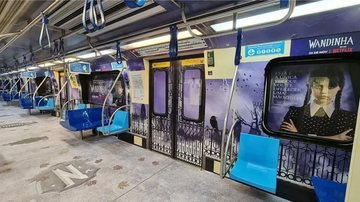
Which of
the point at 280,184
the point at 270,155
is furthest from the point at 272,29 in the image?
the point at 280,184

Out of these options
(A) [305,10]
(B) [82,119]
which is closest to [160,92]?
(B) [82,119]

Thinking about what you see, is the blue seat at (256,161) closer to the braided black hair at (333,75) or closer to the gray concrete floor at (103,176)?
the gray concrete floor at (103,176)

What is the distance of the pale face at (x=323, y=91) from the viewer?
6.36ft

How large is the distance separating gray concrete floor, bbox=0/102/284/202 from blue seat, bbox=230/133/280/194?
1.44ft

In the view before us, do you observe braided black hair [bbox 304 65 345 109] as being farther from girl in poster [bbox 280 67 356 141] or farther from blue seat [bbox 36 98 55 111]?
blue seat [bbox 36 98 55 111]

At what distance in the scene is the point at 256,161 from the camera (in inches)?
93.4

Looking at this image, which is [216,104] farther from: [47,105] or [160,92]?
[47,105]

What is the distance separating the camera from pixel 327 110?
6.52ft

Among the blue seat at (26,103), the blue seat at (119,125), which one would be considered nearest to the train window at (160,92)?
the blue seat at (119,125)

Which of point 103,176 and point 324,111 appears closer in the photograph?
point 324,111

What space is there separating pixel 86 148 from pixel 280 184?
375 centimetres

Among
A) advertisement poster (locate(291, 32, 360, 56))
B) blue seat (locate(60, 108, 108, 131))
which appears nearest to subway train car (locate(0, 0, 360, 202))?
advertisement poster (locate(291, 32, 360, 56))

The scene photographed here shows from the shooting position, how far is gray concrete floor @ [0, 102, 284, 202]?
235cm

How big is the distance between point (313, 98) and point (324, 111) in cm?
18
